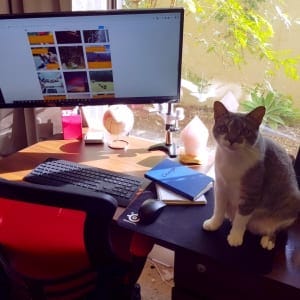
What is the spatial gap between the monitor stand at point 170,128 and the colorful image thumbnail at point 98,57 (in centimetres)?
30

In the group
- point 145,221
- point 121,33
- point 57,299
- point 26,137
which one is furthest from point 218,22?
point 57,299

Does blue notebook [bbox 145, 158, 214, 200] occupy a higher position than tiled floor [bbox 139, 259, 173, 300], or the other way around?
blue notebook [bbox 145, 158, 214, 200]

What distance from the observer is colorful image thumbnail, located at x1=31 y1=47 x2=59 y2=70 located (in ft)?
3.96

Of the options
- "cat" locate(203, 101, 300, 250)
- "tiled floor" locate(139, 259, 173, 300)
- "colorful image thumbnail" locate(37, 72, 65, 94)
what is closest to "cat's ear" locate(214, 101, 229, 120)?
"cat" locate(203, 101, 300, 250)

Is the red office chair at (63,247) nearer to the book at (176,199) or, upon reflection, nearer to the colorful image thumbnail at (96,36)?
the book at (176,199)

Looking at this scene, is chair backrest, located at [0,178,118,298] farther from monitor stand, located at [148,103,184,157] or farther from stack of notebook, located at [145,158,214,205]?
monitor stand, located at [148,103,184,157]

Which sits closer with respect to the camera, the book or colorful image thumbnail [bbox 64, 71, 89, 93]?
the book

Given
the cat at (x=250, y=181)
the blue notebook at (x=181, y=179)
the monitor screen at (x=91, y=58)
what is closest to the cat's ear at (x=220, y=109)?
the cat at (x=250, y=181)

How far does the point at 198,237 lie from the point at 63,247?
356mm

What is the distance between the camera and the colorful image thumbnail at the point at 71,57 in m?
1.20

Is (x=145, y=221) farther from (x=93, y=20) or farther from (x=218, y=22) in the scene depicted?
(x=218, y=22)

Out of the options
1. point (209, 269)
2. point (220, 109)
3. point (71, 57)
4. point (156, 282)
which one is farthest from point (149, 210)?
point (156, 282)

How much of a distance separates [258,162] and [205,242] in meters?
0.25

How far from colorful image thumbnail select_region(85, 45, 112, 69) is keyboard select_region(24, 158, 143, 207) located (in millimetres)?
370
